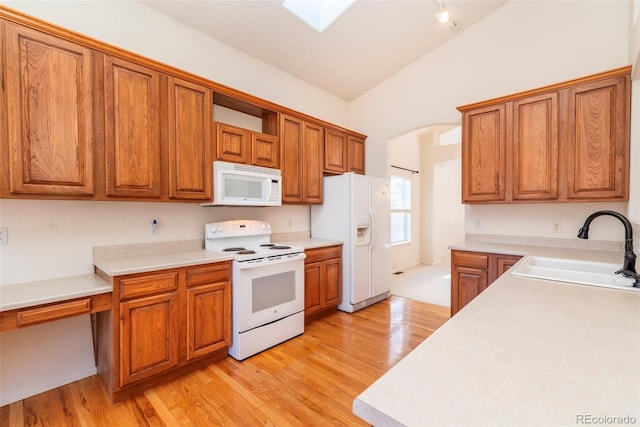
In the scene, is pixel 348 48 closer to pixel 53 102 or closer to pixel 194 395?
pixel 53 102

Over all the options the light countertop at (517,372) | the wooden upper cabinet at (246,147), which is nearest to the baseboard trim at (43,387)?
the wooden upper cabinet at (246,147)

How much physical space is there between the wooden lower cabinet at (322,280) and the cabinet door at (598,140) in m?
2.38

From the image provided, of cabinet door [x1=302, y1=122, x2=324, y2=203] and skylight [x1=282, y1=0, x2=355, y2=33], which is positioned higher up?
skylight [x1=282, y1=0, x2=355, y2=33]

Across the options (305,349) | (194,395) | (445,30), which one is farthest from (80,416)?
(445,30)

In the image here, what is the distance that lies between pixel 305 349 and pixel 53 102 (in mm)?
2653

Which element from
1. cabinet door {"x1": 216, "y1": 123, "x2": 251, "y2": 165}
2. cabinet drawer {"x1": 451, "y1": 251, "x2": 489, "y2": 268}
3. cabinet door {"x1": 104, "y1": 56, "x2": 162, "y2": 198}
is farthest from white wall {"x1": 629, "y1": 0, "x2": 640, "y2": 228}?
cabinet door {"x1": 104, "y1": 56, "x2": 162, "y2": 198}

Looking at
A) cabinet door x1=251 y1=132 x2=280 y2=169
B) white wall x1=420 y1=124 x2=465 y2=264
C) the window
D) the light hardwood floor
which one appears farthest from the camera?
white wall x1=420 y1=124 x2=465 y2=264

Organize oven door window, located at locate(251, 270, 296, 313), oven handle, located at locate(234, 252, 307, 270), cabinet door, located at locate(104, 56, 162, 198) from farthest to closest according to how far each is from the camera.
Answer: oven door window, located at locate(251, 270, 296, 313), oven handle, located at locate(234, 252, 307, 270), cabinet door, located at locate(104, 56, 162, 198)

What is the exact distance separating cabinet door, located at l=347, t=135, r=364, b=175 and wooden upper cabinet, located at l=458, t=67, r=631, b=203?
1.53 metres

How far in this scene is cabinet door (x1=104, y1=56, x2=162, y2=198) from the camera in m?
2.05

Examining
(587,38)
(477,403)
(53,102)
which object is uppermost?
(587,38)

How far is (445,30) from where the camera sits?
3.41 metres

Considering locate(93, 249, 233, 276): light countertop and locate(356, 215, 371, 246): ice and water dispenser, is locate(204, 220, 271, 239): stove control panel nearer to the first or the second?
locate(93, 249, 233, 276): light countertop

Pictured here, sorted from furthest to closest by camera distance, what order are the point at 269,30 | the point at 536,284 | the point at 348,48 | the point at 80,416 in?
1. the point at 348,48
2. the point at 269,30
3. the point at 80,416
4. the point at 536,284
